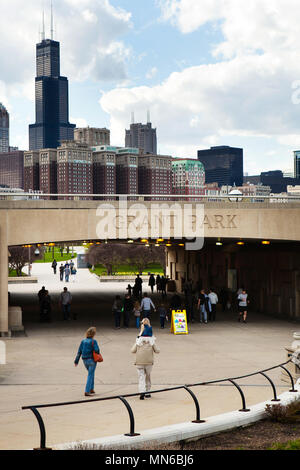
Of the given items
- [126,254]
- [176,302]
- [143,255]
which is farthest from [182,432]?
[143,255]

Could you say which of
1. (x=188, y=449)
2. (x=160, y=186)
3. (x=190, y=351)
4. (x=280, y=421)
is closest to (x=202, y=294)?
(x=190, y=351)

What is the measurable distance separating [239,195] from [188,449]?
1770 centimetres

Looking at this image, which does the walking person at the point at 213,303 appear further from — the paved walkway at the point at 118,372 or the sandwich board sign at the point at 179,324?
the sandwich board sign at the point at 179,324

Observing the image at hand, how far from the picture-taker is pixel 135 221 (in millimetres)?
25344

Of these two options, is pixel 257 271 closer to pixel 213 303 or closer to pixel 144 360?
pixel 213 303

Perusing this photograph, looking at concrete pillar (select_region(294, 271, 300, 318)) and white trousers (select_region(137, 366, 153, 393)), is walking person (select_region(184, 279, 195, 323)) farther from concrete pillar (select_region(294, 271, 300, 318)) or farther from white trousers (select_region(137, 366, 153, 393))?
white trousers (select_region(137, 366, 153, 393))

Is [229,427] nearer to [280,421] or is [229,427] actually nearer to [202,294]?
[280,421]

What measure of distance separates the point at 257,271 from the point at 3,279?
13552 mm

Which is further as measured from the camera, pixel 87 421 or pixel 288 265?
pixel 288 265

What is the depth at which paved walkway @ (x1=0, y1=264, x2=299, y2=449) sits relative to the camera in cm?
1093

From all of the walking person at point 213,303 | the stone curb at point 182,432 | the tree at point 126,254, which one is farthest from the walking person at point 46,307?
the tree at point 126,254

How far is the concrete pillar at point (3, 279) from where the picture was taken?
23562 millimetres

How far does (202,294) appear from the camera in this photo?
27.4 metres

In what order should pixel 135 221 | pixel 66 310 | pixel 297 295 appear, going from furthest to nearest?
pixel 297 295 < pixel 66 310 < pixel 135 221
